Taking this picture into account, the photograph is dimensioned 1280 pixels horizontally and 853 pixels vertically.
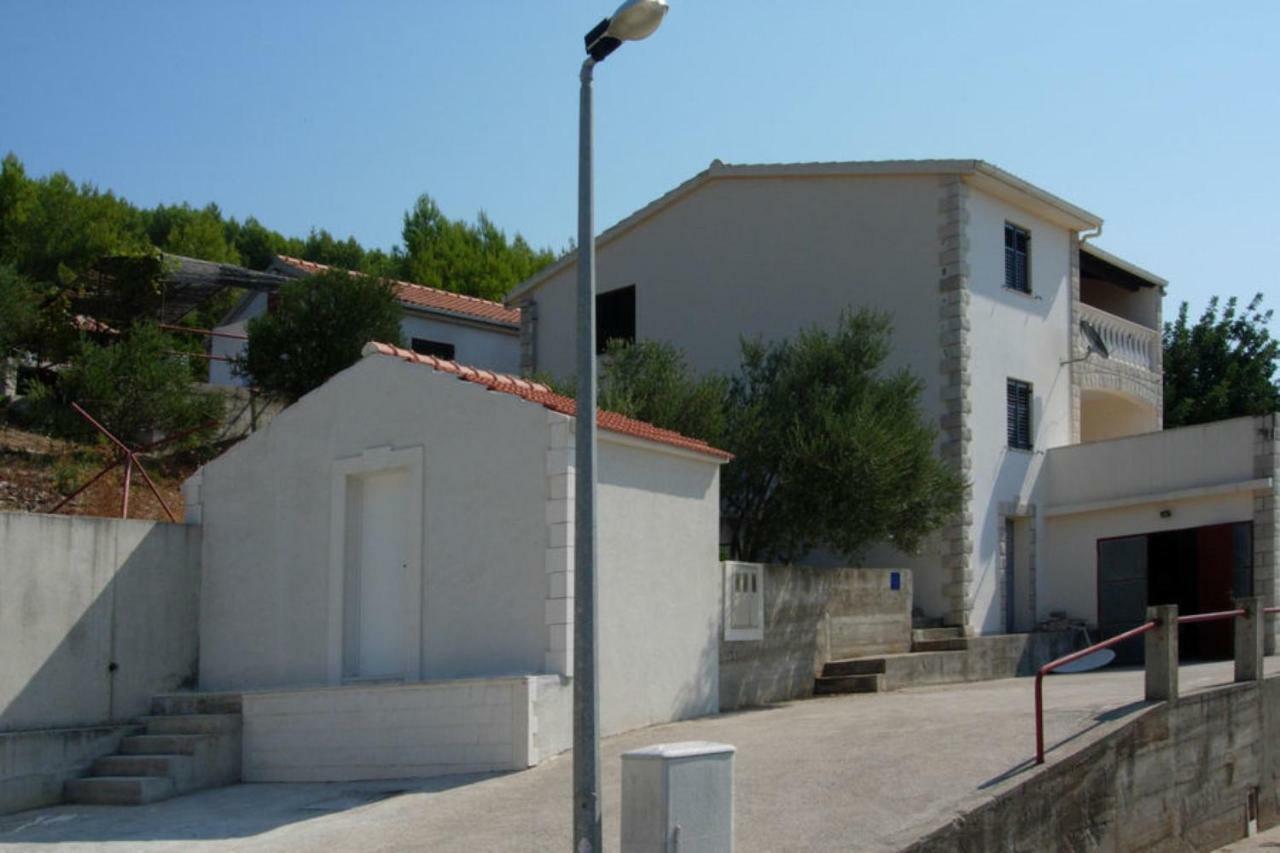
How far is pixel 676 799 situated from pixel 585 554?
1.59 metres

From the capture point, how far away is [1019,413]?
23.7 m

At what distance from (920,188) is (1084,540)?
6.18 metres

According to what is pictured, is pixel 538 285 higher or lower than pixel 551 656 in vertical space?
higher

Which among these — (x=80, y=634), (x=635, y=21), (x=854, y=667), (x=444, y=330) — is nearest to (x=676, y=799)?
(x=635, y=21)

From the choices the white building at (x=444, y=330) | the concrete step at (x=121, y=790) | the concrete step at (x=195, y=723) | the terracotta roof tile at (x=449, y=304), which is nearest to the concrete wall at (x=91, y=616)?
the concrete step at (x=195, y=723)

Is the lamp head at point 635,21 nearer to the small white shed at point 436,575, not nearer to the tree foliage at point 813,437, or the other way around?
the small white shed at point 436,575

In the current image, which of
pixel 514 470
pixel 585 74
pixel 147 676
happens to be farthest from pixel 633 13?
pixel 147 676

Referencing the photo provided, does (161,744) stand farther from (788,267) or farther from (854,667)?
(788,267)

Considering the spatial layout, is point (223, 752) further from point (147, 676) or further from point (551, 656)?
point (551, 656)

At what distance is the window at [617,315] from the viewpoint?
84.6 feet

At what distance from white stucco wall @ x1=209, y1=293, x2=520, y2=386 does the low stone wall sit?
18.5 metres

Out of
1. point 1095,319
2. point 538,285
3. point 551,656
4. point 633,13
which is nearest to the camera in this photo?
point 633,13

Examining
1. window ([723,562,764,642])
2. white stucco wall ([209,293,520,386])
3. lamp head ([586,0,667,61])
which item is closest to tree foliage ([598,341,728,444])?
window ([723,562,764,642])

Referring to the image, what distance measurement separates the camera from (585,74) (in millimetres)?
9484
